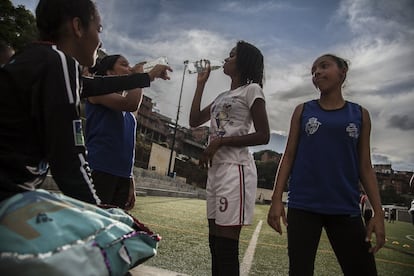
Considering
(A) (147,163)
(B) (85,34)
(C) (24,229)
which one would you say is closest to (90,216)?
(C) (24,229)

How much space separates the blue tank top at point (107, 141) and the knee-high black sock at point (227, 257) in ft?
3.51

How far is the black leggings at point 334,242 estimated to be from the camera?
204 centimetres

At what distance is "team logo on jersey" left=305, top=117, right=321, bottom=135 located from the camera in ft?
7.52

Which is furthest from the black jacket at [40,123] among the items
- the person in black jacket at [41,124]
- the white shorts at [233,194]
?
the white shorts at [233,194]

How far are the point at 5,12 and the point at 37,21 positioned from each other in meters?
21.7

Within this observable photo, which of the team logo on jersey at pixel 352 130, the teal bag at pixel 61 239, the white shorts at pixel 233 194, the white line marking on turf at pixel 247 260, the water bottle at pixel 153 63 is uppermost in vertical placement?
the water bottle at pixel 153 63

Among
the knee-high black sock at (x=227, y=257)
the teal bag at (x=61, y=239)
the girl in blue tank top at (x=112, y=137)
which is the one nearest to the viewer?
the teal bag at (x=61, y=239)

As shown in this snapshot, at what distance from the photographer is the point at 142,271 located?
9.97ft

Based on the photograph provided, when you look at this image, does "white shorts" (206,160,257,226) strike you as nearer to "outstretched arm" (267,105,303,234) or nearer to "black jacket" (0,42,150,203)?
"outstretched arm" (267,105,303,234)

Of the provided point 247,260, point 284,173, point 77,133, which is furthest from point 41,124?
point 247,260

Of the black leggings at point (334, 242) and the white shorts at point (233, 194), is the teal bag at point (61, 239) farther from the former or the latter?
the black leggings at point (334, 242)

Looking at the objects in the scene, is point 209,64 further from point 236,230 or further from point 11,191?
point 11,191

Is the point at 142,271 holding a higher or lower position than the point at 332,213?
lower

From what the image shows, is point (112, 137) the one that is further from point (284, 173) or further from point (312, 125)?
point (312, 125)
